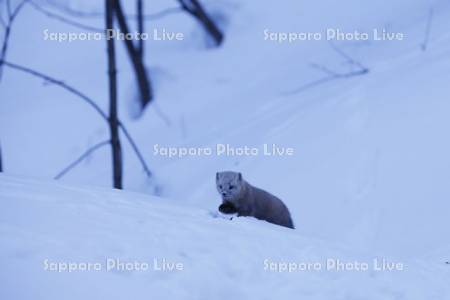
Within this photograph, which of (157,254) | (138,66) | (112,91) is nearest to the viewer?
(157,254)

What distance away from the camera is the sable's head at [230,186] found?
199 inches

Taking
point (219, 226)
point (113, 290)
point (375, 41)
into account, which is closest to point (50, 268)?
point (113, 290)

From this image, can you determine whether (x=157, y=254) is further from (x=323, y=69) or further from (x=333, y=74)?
(x=323, y=69)

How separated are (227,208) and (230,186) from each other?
0.54 ft

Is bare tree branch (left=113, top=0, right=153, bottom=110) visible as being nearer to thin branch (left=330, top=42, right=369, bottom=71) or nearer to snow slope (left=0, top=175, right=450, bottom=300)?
thin branch (left=330, top=42, right=369, bottom=71)

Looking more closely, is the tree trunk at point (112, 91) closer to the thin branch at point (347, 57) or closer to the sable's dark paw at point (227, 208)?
the sable's dark paw at point (227, 208)

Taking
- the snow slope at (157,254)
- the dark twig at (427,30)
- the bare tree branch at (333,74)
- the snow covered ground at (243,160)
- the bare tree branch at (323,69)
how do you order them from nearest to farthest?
the snow slope at (157,254) < the snow covered ground at (243,160) < the dark twig at (427,30) < the bare tree branch at (333,74) < the bare tree branch at (323,69)

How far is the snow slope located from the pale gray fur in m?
0.47

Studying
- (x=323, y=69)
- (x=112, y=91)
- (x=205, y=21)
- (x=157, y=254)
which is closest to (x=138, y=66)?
(x=205, y=21)

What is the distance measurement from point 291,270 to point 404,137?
11.5 ft

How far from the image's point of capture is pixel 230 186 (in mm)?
5043

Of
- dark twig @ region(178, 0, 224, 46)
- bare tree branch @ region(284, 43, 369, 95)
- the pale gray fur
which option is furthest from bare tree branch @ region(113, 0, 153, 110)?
the pale gray fur

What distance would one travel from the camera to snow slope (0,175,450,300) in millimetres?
3311

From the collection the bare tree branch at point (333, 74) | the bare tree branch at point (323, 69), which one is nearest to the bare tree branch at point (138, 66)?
the bare tree branch at point (333, 74)
